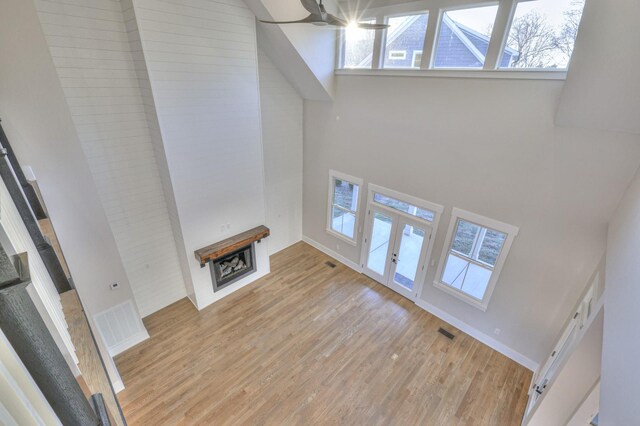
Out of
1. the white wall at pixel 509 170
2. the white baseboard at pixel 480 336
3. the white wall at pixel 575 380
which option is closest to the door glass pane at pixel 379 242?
the white wall at pixel 509 170

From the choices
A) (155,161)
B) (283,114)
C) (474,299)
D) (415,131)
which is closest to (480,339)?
(474,299)

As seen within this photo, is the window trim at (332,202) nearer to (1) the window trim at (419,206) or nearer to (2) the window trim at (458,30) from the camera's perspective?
(1) the window trim at (419,206)

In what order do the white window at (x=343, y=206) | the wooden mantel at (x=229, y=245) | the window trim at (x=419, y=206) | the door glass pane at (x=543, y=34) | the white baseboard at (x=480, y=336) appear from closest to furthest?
1. the door glass pane at (x=543, y=34)
2. the white baseboard at (x=480, y=336)
3. the window trim at (x=419, y=206)
4. the wooden mantel at (x=229, y=245)
5. the white window at (x=343, y=206)

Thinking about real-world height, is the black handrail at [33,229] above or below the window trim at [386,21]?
below

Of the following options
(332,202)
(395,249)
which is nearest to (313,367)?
(395,249)

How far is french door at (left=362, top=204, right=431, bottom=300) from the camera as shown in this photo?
540cm

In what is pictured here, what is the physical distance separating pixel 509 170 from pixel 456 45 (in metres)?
1.93

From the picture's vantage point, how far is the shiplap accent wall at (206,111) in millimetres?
3908

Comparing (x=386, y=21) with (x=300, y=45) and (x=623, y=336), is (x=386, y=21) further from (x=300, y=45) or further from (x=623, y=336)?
(x=623, y=336)

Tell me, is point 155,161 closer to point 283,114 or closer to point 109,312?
point 109,312

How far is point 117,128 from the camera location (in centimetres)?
407

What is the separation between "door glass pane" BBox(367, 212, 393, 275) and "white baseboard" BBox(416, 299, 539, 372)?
1066 mm

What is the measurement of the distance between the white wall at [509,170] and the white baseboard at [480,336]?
9cm

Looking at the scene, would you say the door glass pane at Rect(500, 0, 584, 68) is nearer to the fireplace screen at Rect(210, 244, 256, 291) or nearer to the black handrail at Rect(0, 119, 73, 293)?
the black handrail at Rect(0, 119, 73, 293)
